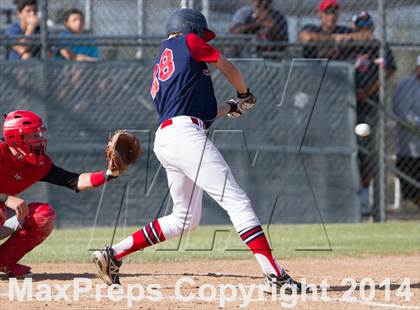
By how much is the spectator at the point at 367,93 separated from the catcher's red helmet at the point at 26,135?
6.37m

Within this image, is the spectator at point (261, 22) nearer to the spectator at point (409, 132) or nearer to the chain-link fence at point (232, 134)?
the chain-link fence at point (232, 134)

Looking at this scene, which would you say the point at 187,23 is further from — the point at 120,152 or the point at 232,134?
the point at 232,134

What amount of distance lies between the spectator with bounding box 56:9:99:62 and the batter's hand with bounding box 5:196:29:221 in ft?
17.5

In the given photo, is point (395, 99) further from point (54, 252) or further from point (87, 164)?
point (54, 252)

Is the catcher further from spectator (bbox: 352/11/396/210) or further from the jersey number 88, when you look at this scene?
spectator (bbox: 352/11/396/210)

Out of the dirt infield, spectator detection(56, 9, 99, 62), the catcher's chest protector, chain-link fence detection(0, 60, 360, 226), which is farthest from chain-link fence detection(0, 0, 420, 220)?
the catcher's chest protector

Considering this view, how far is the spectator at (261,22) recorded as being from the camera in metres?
11.8

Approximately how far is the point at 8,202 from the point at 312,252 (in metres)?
3.58

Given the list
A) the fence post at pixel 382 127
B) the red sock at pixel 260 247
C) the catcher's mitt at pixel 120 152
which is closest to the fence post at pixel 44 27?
the fence post at pixel 382 127

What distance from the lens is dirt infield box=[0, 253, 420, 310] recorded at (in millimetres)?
5562

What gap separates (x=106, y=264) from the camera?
20.1ft

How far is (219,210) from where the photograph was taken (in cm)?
1131

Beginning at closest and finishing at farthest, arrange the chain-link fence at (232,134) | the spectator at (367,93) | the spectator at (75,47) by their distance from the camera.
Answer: the chain-link fence at (232,134) < the spectator at (75,47) < the spectator at (367,93)

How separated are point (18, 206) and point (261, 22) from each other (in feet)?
21.0
